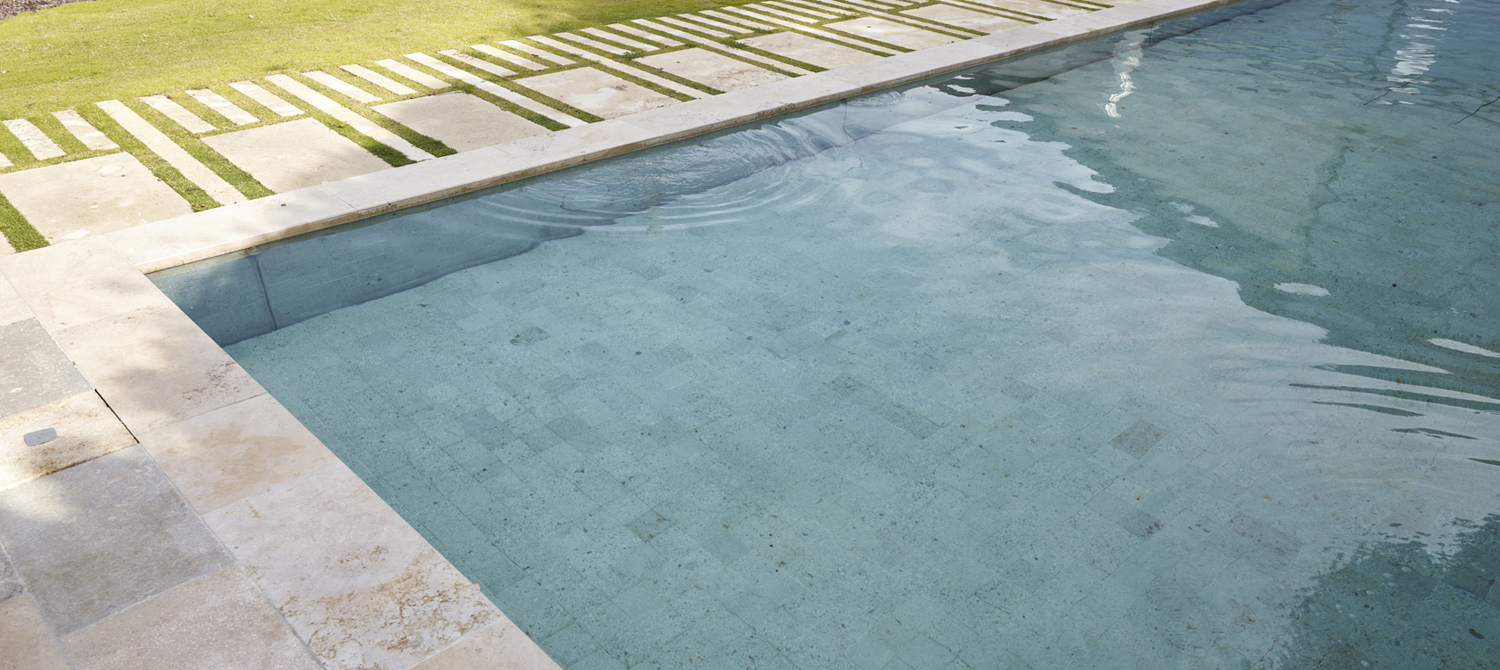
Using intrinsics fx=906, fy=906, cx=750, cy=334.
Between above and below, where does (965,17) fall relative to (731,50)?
above

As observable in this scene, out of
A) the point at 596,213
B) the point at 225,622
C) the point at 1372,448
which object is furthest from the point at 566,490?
the point at 1372,448

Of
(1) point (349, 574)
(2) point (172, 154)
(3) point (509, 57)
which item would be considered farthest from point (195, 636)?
(3) point (509, 57)

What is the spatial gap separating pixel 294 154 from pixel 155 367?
9.21 ft

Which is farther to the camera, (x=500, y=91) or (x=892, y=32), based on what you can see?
(x=892, y=32)

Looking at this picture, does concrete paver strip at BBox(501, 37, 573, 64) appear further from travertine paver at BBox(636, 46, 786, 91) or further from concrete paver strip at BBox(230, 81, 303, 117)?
concrete paver strip at BBox(230, 81, 303, 117)

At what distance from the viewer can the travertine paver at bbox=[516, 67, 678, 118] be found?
7301mm

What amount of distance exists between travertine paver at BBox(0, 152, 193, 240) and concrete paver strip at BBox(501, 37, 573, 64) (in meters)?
3.78

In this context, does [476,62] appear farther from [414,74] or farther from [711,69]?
[711,69]

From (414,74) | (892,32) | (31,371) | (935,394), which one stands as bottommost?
(935,394)

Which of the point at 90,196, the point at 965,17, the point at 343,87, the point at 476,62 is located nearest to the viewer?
the point at 90,196

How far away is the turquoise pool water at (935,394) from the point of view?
2.92m

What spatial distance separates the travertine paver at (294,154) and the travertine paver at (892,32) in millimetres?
5624

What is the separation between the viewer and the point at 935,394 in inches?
156

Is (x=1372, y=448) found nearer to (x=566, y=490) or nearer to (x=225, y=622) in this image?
(x=566, y=490)
